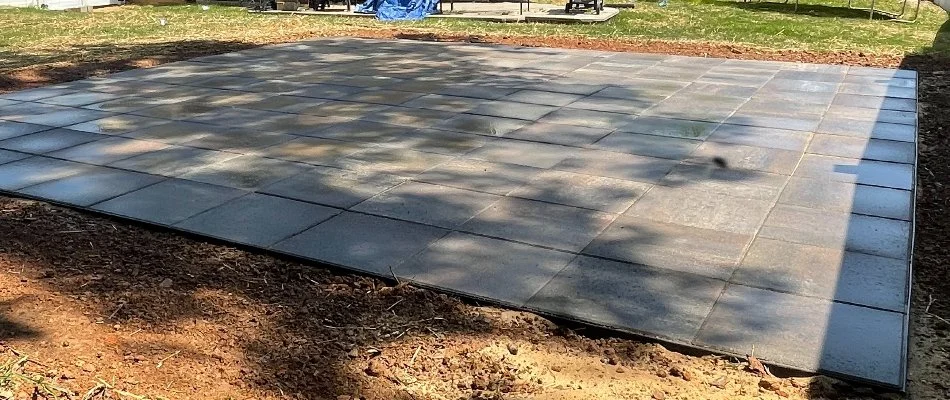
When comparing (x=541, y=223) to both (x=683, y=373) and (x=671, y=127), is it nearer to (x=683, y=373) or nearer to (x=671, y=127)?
(x=683, y=373)

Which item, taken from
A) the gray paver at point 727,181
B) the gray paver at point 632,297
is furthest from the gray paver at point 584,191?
the gray paver at point 632,297

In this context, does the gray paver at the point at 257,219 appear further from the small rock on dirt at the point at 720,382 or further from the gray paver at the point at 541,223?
the small rock on dirt at the point at 720,382

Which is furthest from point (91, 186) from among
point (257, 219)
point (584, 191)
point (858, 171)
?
point (858, 171)

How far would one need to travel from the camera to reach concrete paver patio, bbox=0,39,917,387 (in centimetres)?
323

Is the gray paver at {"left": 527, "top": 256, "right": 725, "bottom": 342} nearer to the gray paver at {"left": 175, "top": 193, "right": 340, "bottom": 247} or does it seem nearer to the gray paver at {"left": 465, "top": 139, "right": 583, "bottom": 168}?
the gray paver at {"left": 175, "top": 193, "right": 340, "bottom": 247}

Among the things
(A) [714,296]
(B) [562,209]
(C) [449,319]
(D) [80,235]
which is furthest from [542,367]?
(D) [80,235]

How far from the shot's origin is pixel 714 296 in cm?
323

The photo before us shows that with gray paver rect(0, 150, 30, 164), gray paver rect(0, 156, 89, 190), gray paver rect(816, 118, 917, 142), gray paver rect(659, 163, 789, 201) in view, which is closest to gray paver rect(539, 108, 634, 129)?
gray paver rect(659, 163, 789, 201)

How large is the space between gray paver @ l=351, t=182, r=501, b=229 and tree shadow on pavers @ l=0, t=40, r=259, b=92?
18.6ft

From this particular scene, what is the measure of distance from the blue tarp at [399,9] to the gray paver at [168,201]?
10647 millimetres

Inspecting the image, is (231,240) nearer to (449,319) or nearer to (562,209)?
(449,319)

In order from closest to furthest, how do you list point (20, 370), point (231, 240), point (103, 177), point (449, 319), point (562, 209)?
point (20, 370) → point (449, 319) → point (231, 240) → point (562, 209) → point (103, 177)

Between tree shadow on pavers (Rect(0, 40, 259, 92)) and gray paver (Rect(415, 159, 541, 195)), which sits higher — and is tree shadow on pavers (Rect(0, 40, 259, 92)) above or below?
above

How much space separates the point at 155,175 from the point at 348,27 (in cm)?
883
